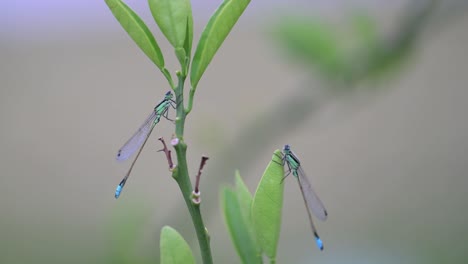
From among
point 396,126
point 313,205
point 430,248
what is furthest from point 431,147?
point 313,205

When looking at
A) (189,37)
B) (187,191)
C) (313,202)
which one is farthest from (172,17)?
(313,202)

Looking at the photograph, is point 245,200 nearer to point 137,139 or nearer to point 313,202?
point 137,139

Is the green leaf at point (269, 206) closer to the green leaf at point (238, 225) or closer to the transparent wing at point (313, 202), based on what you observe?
the green leaf at point (238, 225)

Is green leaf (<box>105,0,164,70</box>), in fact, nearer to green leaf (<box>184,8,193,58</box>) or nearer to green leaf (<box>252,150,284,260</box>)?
green leaf (<box>184,8,193,58</box>)

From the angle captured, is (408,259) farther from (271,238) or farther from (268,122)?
(271,238)

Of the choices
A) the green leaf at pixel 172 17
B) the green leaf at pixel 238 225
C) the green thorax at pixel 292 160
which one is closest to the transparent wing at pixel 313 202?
the green thorax at pixel 292 160

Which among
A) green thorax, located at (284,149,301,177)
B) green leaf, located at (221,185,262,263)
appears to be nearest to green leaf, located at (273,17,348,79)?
green thorax, located at (284,149,301,177)
